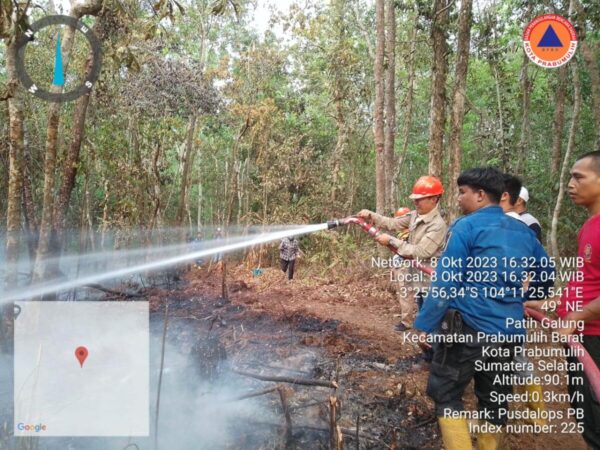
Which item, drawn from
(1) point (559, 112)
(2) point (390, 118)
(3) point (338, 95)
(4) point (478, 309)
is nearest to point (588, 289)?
(4) point (478, 309)

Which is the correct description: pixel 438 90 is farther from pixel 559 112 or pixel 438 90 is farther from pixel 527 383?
pixel 559 112

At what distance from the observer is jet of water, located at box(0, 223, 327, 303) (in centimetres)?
501

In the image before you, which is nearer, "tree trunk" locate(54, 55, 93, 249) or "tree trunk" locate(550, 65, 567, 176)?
"tree trunk" locate(54, 55, 93, 249)

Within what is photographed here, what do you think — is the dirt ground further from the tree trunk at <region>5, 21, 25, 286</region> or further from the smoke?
the tree trunk at <region>5, 21, 25, 286</region>

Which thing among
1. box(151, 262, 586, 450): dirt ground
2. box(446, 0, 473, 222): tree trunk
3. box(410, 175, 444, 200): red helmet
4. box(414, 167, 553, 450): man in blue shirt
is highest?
box(446, 0, 473, 222): tree trunk

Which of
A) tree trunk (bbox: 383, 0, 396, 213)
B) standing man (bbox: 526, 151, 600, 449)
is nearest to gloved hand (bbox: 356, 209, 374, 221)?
standing man (bbox: 526, 151, 600, 449)

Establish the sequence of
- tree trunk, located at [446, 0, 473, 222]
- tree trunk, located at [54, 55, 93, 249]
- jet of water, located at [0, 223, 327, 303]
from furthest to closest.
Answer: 1. tree trunk, located at [446, 0, 473, 222]
2. tree trunk, located at [54, 55, 93, 249]
3. jet of water, located at [0, 223, 327, 303]

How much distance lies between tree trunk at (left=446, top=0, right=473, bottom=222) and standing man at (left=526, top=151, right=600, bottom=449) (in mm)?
4663

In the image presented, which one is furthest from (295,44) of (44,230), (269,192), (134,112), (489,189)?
(489,189)

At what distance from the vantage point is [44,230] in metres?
4.61

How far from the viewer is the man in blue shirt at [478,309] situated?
2.66 metres

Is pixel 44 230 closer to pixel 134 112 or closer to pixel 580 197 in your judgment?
pixel 580 197

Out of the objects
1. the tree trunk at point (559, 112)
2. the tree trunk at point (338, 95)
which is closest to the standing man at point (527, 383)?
the tree trunk at point (559, 112)

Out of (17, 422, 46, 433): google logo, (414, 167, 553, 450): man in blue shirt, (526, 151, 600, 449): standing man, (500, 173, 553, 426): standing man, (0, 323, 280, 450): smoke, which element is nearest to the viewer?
(526, 151, 600, 449): standing man
